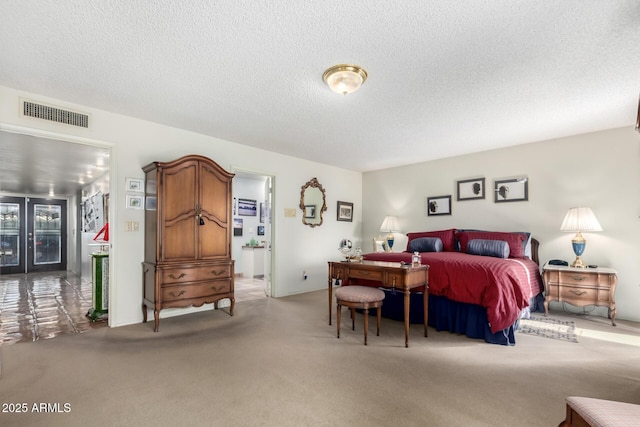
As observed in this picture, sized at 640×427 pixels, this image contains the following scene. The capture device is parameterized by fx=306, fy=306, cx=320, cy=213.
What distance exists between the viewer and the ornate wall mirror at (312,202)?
5742mm

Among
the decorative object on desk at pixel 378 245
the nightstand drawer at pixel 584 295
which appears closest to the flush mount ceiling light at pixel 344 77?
the nightstand drawer at pixel 584 295

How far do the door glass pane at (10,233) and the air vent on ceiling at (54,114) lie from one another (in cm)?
815

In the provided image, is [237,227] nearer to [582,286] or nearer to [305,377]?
[305,377]

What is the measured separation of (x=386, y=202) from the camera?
6531 mm

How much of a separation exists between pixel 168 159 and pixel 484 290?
→ 410cm

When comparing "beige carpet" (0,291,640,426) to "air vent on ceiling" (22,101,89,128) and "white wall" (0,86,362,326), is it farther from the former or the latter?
"air vent on ceiling" (22,101,89,128)

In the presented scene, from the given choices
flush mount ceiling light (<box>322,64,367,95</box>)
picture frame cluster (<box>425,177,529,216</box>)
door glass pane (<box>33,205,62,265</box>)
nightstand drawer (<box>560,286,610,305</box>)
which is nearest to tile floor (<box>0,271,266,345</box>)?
door glass pane (<box>33,205,62,265</box>)

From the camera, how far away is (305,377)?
2.37 m

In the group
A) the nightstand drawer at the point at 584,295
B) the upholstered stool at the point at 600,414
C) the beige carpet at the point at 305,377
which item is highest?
the upholstered stool at the point at 600,414

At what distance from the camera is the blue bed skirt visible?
3107mm

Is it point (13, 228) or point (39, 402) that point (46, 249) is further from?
point (39, 402)

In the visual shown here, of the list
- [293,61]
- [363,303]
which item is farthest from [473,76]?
[363,303]

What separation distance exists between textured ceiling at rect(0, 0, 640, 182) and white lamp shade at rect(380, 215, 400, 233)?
2.47m

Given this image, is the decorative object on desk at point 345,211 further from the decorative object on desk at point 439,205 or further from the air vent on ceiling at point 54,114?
the air vent on ceiling at point 54,114
